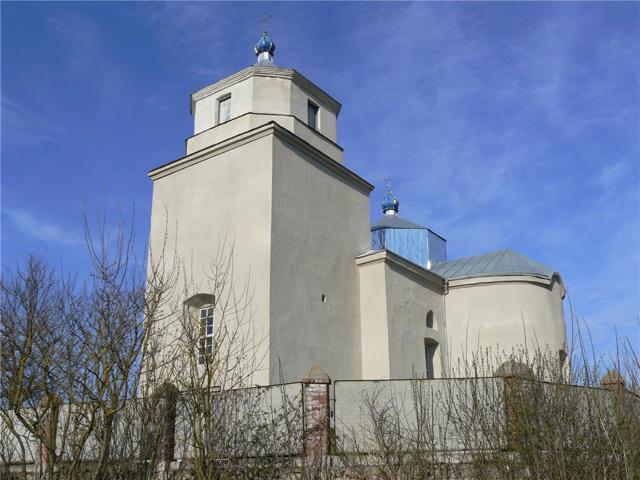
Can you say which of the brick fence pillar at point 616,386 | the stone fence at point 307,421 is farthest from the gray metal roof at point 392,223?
the brick fence pillar at point 616,386

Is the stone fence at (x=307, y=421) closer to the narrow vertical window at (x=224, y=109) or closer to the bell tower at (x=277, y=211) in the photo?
the bell tower at (x=277, y=211)

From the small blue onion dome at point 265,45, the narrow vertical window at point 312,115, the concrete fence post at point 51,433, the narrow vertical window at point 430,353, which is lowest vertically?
the concrete fence post at point 51,433

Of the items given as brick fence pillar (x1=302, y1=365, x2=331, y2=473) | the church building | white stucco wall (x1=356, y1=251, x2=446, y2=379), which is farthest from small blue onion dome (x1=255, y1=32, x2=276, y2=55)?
brick fence pillar (x1=302, y1=365, x2=331, y2=473)

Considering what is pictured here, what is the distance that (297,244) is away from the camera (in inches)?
558

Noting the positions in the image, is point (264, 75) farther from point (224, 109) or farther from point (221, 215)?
point (221, 215)

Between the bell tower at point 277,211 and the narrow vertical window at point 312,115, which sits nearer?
the bell tower at point 277,211

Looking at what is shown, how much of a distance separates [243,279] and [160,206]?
359cm

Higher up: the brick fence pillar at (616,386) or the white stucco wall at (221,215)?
the white stucco wall at (221,215)

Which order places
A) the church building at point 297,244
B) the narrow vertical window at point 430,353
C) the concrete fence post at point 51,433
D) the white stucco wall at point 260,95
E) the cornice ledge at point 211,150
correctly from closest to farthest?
the concrete fence post at point 51,433 → the church building at point 297,244 → the cornice ledge at point 211,150 → the white stucco wall at point 260,95 → the narrow vertical window at point 430,353

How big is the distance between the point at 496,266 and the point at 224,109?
9.01 meters

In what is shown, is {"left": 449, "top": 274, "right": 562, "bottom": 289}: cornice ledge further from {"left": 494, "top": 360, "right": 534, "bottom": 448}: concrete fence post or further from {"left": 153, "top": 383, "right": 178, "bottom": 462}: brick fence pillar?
{"left": 153, "top": 383, "right": 178, "bottom": 462}: brick fence pillar

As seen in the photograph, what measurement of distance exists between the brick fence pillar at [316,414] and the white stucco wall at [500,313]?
388 inches

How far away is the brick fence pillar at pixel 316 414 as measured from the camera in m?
8.36

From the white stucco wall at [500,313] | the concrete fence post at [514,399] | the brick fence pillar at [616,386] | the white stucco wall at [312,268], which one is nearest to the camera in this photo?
the brick fence pillar at [616,386]
